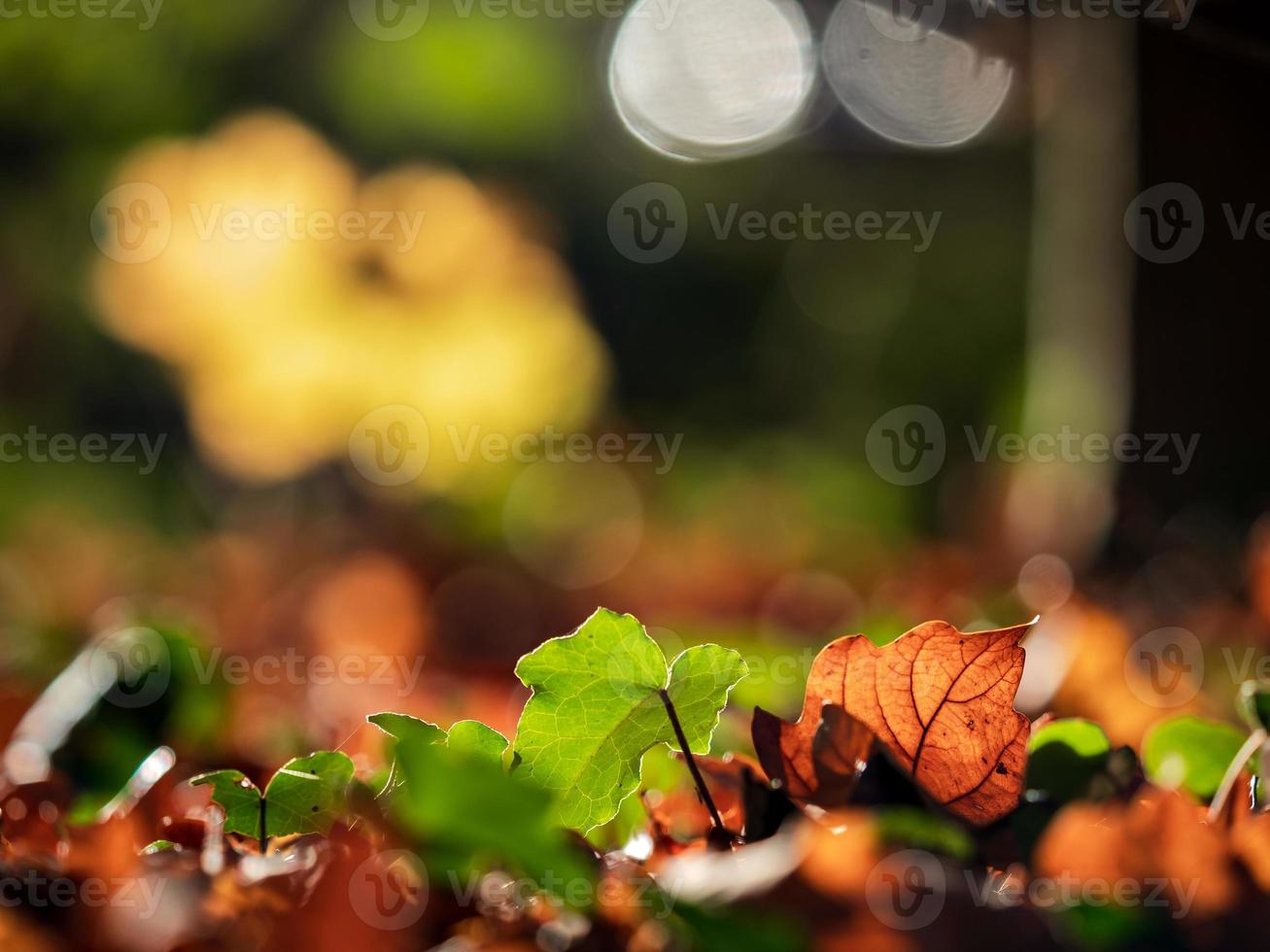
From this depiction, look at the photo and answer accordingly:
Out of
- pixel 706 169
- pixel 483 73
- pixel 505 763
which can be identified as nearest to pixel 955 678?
pixel 505 763

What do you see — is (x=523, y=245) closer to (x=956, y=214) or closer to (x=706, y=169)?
(x=706, y=169)

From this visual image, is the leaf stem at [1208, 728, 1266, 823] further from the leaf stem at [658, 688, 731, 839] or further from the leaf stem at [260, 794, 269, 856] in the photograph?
the leaf stem at [260, 794, 269, 856]

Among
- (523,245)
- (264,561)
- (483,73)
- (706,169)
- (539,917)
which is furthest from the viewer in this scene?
(706,169)

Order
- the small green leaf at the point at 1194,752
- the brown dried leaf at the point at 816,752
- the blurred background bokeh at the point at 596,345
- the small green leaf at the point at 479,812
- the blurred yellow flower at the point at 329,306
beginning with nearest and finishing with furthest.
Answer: the small green leaf at the point at 479,812 → the brown dried leaf at the point at 816,752 → the small green leaf at the point at 1194,752 → the blurred background bokeh at the point at 596,345 → the blurred yellow flower at the point at 329,306

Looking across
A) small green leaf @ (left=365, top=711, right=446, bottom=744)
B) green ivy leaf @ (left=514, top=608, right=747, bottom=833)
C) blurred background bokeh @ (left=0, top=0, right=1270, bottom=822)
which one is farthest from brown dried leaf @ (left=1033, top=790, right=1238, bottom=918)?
blurred background bokeh @ (left=0, top=0, right=1270, bottom=822)

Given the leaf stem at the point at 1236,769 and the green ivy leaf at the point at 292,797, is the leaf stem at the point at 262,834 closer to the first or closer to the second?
the green ivy leaf at the point at 292,797

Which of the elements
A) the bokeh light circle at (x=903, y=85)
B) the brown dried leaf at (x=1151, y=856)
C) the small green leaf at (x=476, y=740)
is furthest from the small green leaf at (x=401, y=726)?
the bokeh light circle at (x=903, y=85)
